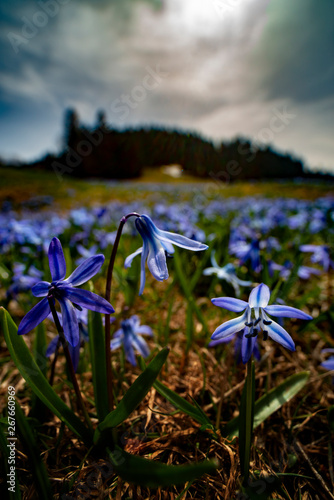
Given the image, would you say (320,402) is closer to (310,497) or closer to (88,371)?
(310,497)

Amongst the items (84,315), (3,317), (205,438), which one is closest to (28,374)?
(3,317)

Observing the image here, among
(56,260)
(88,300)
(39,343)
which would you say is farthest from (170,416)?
(56,260)

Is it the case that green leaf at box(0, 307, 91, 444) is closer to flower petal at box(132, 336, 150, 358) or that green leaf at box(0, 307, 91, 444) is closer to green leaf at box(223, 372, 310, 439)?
flower petal at box(132, 336, 150, 358)

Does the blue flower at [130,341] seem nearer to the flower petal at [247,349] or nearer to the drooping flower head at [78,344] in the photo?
the drooping flower head at [78,344]

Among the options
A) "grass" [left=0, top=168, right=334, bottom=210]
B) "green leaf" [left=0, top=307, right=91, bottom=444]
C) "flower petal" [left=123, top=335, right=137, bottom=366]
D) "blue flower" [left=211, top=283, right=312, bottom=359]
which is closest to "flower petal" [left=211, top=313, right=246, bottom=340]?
"blue flower" [left=211, top=283, right=312, bottom=359]

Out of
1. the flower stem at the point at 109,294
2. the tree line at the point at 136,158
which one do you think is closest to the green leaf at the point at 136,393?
the flower stem at the point at 109,294
